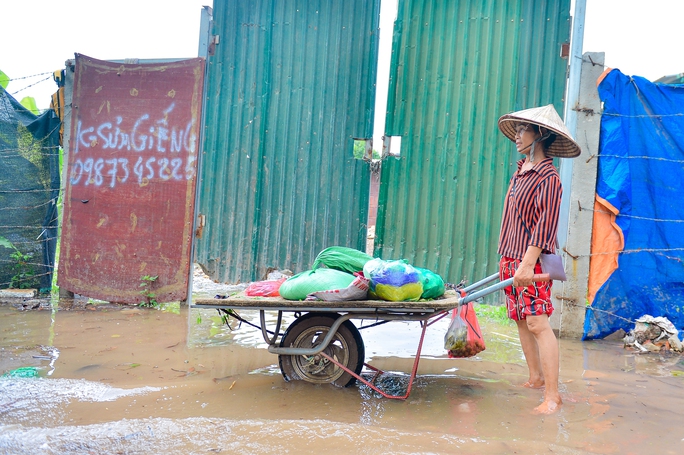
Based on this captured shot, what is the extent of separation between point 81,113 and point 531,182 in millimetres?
5326

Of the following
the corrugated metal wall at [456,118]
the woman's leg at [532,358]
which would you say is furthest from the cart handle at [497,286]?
the corrugated metal wall at [456,118]

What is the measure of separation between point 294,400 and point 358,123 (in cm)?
365

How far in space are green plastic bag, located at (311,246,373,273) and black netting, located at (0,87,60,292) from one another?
4.43 m

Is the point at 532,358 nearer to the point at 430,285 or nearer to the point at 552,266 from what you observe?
the point at 552,266

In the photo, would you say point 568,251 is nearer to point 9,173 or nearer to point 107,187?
point 107,187

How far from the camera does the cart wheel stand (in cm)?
371

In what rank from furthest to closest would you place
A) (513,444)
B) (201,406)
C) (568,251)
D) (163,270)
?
(163,270) → (568,251) → (201,406) → (513,444)

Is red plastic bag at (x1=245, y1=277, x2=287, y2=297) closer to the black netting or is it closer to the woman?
the woman

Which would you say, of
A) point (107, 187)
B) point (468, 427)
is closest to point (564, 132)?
point (468, 427)

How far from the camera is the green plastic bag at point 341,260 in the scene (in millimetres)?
3826

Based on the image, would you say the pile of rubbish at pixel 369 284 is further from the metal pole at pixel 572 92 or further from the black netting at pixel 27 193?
the black netting at pixel 27 193

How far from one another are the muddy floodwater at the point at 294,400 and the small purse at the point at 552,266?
823 mm

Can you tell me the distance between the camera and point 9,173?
6.66 metres

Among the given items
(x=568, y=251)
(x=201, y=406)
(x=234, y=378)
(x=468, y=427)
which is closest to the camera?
(x=468, y=427)
